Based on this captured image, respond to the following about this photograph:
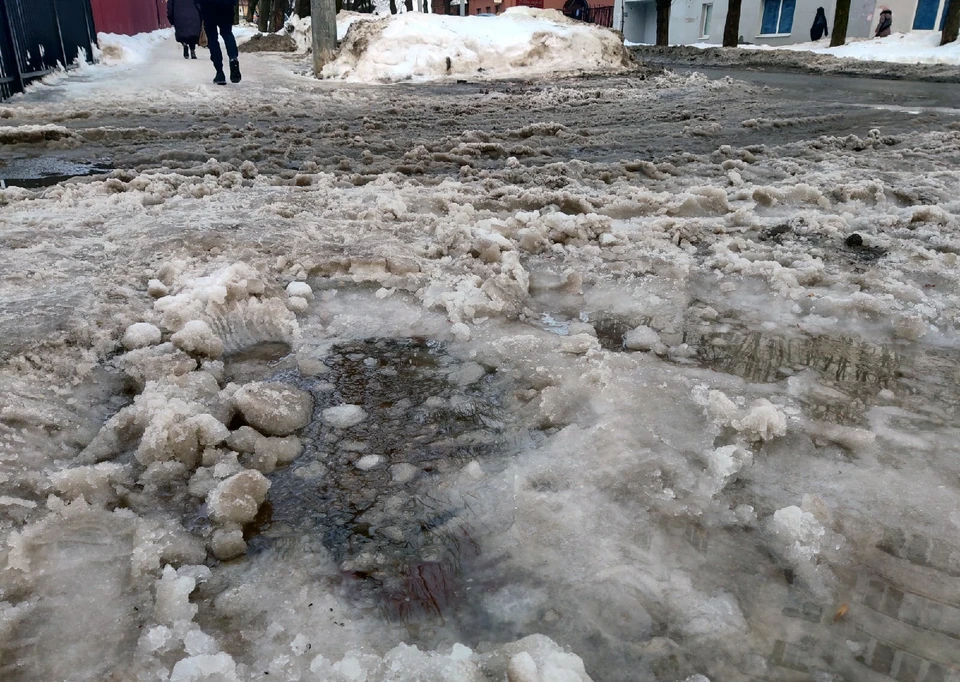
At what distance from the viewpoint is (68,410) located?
1.73 m

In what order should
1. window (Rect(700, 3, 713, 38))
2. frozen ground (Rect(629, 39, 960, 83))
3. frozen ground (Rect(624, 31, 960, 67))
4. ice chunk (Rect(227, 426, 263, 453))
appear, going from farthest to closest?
window (Rect(700, 3, 713, 38))
frozen ground (Rect(624, 31, 960, 67))
frozen ground (Rect(629, 39, 960, 83))
ice chunk (Rect(227, 426, 263, 453))

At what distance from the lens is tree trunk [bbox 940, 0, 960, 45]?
16703 millimetres

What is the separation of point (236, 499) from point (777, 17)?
96.6 ft

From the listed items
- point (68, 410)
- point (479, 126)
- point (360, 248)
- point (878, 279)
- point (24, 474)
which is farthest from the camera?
point (479, 126)

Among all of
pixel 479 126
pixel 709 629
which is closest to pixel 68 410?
pixel 709 629

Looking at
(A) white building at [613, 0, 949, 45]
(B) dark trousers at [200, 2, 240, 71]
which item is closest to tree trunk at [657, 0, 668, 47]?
(A) white building at [613, 0, 949, 45]

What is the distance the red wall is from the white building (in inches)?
817

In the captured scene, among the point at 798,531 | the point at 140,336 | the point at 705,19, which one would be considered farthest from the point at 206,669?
the point at 705,19

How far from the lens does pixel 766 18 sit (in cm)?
2561

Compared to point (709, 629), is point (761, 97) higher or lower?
higher

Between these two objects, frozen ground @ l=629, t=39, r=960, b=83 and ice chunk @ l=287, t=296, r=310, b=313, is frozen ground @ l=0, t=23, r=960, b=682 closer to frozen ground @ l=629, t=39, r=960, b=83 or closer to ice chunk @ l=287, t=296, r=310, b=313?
ice chunk @ l=287, t=296, r=310, b=313

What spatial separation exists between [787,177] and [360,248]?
9.46ft

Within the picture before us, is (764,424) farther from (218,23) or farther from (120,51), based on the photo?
(120,51)

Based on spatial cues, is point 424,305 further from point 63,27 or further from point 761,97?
point 63,27
